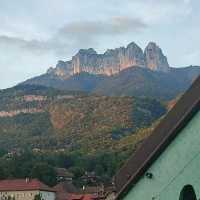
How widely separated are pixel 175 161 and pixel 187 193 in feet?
2.33

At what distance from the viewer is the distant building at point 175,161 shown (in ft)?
44.1

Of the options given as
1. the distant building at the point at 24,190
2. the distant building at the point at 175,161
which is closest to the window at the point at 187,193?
the distant building at the point at 175,161

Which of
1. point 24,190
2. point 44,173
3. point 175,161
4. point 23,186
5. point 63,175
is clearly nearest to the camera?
point 175,161

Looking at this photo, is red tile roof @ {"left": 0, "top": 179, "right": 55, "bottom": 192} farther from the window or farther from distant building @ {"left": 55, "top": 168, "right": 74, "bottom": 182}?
the window

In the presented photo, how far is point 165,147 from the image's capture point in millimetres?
14008

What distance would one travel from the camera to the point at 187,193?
13.8m

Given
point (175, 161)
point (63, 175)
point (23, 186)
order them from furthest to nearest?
point (63, 175), point (23, 186), point (175, 161)

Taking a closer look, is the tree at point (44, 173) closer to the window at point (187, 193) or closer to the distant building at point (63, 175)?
the distant building at point (63, 175)

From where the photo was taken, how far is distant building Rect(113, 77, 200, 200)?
44.1ft

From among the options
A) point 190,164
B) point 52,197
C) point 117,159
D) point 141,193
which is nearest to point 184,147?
point 190,164

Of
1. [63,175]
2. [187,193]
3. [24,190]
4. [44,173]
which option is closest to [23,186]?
[24,190]

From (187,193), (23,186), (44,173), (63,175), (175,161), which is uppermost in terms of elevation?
(175,161)

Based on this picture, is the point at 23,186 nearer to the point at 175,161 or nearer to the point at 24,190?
the point at 24,190

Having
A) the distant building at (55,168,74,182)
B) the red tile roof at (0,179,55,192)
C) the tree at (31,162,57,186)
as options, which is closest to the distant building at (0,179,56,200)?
the red tile roof at (0,179,55,192)
